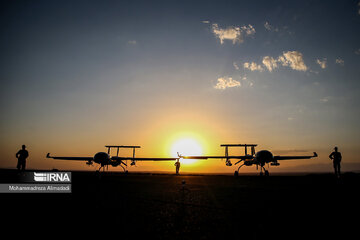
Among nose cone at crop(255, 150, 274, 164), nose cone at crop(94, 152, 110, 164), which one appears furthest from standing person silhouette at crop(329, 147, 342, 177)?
nose cone at crop(94, 152, 110, 164)

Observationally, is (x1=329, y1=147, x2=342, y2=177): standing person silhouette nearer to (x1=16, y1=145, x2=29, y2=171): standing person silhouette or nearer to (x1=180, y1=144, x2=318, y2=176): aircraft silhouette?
(x1=180, y1=144, x2=318, y2=176): aircraft silhouette

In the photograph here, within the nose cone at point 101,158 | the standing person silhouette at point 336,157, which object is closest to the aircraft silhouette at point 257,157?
A: the standing person silhouette at point 336,157

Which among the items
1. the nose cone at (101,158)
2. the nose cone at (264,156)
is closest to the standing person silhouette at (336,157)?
the nose cone at (264,156)

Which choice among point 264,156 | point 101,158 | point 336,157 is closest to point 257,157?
point 264,156

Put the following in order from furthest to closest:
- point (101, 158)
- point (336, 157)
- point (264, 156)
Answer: point (101, 158), point (264, 156), point (336, 157)

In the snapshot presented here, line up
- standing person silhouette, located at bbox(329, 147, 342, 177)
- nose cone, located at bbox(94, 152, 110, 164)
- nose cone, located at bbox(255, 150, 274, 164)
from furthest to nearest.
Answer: nose cone, located at bbox(94, 152, 110, 164) < nose cone, located at bbox(255, 150, 274, 164) < standing person silhouette, located at bbox(329, 147, 342, 177)

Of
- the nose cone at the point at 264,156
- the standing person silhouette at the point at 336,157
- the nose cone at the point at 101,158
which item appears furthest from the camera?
the nose cone at the point at 101,158

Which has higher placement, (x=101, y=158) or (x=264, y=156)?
(x=264, y=156)

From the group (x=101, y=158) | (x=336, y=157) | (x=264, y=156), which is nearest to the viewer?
(x=336, y=157)

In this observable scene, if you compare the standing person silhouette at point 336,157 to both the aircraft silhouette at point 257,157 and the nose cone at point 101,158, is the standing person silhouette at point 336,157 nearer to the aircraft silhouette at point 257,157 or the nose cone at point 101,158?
the aircraft silhouette at point 257,157

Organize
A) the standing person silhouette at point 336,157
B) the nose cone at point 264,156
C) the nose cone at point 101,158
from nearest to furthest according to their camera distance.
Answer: the standing person silhouette at point 336,157
the nose cone at point 264,156
the nose cone at point 101,158

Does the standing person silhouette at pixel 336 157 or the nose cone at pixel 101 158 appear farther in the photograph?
the nose cone at pixel 101 158

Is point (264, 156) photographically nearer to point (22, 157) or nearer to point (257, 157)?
point (257, 157)

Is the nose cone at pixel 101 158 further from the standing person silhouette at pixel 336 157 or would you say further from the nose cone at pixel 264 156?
the standing person silhouette at pixel 336 157
